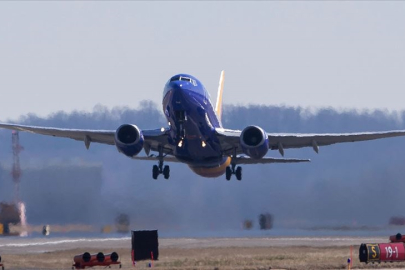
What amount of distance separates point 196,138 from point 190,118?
1630 millimetres

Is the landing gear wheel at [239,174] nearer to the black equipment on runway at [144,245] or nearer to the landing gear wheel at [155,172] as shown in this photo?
the landing gear wheel at [155,172]

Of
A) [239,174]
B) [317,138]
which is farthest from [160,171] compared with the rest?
[317,138]

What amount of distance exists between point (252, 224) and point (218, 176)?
4.14 meters

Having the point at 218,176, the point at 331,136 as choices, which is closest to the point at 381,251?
the point at 331,136

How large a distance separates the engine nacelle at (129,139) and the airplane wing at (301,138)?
470 cm

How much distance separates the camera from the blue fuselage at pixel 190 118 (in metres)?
54.2

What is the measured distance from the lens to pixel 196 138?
5578cm

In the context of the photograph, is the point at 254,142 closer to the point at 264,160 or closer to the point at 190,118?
the point at 190,118

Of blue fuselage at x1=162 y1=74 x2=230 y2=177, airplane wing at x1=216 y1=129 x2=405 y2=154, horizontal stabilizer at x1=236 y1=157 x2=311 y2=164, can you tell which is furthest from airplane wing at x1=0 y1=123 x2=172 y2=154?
horizontal stabilizer at x1=236 y1=157 x2=311 y2=164

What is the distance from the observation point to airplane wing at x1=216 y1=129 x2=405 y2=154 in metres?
58.2

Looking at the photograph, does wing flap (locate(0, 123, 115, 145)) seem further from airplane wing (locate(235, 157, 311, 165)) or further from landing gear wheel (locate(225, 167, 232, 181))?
airplane wing (locate(235, 157, 311, 165))

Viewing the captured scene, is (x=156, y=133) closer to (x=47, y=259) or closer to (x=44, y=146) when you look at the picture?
(x=47, y=259)

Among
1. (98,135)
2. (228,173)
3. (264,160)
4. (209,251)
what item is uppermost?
(98,135)

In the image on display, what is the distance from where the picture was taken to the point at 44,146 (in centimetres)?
7012
